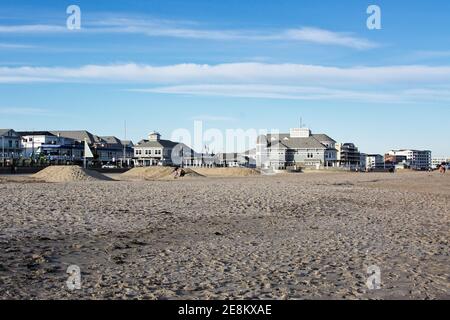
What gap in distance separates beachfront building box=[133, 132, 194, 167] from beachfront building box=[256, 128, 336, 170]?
78.1ft

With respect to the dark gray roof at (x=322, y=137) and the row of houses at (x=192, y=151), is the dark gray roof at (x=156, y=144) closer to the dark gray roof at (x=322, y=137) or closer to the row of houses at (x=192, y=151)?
the row of houses at (x=192, y=151)

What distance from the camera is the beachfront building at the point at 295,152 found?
13935 centimetres

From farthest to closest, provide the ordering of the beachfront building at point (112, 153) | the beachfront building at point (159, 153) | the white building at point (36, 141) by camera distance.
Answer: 1. the beachfront building at point (159, 153)
2. the beachfront building at point (112, 153)
3. the white building at point (36, 141)

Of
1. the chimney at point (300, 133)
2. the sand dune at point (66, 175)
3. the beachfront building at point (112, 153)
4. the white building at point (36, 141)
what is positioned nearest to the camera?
the sand dune at point (66, 175)

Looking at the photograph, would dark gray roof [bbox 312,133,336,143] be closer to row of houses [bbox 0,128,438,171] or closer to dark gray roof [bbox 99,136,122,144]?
row of houses [bbox 0,128,438,171]

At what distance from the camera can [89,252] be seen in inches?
410

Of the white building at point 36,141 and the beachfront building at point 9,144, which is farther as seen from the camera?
the white building at point 36,141

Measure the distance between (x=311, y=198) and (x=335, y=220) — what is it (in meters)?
8.42

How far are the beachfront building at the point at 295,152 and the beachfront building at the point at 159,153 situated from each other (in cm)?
2379

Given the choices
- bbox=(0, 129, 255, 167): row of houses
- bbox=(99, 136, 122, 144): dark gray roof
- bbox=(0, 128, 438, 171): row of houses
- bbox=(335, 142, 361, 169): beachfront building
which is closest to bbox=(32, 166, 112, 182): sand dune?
bbox=(0, 129, 255, 167): row of houses

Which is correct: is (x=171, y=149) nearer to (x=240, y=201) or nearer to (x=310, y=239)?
(x=240, y=201)

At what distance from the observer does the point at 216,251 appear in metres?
11.0

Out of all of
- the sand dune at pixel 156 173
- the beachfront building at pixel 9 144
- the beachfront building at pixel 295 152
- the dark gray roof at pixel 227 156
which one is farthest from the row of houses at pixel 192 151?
the sand dune at pixel 156 173

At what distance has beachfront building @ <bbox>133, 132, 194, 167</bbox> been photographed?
472 feet
